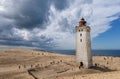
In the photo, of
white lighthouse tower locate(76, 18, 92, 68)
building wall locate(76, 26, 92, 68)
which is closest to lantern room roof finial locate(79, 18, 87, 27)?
white lighthouse tower locate(76, 18, 92, 68)

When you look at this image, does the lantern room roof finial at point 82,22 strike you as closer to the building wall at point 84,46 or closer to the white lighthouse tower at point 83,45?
the white lighthouse tower at point 83,45

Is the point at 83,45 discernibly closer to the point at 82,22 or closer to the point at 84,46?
the point at 84,46

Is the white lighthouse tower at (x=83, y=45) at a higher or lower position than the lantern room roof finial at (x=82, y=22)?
lower

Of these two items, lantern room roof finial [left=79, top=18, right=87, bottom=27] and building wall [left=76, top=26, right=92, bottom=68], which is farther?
lantern room roof finial [left=79, top=18, right=87, bottom=27]

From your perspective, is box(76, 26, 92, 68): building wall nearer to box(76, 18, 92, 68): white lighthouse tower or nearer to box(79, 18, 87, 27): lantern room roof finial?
box(76, 18, 92, 68): white lighthouse tower

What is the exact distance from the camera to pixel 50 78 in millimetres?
33844

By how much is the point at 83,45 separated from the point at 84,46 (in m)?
0.33

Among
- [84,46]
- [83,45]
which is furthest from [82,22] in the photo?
[84,46]

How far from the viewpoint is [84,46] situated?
40.1 m

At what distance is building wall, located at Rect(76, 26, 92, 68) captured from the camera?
40.0 m

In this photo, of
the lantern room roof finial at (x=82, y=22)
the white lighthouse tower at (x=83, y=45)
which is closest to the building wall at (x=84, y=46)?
the white lighthouse tower at (x=83, y=45)

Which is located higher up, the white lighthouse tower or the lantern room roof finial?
the lantern room roof finial

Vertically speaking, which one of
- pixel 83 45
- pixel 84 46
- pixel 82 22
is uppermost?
pixel 82 22

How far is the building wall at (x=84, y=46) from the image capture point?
1575 inches
